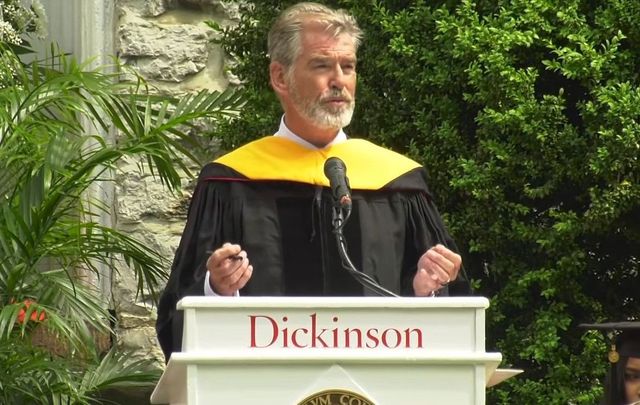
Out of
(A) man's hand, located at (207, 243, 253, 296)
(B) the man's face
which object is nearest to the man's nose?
(B) the man's face

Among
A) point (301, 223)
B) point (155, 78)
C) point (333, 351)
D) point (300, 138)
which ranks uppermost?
point (155, 78)

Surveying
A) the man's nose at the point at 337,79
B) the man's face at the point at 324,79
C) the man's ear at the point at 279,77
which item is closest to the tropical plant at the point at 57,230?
the man's ear at the point at 279,77

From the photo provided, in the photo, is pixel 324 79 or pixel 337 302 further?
pixel 324 79

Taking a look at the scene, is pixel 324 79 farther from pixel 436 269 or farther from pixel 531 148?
pixel 531 148

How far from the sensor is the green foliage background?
A: 6082 mm

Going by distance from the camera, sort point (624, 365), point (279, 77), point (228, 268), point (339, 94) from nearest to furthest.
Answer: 1. point (228, 268)
2. point (339, 94)
3. point (279, 77)
4. point (624, 365)

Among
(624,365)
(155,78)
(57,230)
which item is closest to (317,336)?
(624,365)

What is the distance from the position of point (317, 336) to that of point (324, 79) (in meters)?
1.21

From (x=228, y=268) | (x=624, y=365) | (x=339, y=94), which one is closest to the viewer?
(x=228, y=268)

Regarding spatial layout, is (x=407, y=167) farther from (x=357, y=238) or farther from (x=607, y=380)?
(x=607, y=380)

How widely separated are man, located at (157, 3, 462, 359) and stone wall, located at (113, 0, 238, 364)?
2.60 m

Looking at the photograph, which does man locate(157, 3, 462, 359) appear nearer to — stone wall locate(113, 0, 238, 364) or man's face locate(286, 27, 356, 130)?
man's face locate(286, 27, 356, 130)

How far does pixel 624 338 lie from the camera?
5793 mm

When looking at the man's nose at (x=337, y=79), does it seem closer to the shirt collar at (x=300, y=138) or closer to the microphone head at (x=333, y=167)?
the shirt collar at (x=300, y=138)
